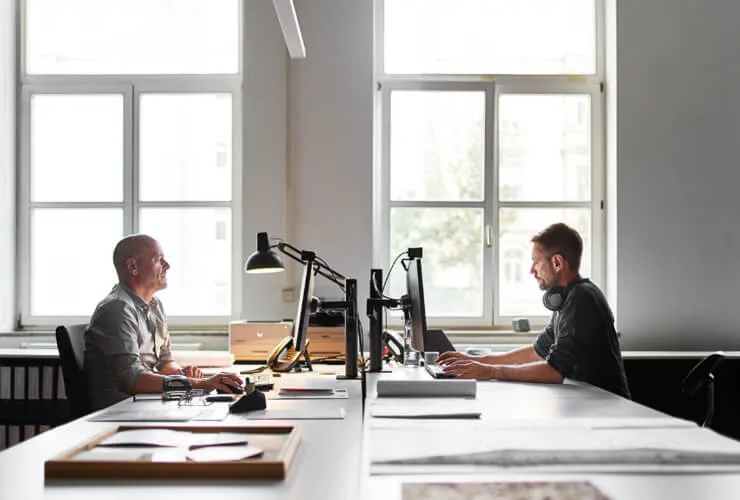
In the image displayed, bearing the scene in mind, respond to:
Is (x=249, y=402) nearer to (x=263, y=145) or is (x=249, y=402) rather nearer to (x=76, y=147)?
(x=263, y=145)

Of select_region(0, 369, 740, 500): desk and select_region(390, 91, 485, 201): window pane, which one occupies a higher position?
select_region(390, 91, 485, 201): window pane

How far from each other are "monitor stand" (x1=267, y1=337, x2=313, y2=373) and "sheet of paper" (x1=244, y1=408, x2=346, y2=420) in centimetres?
111

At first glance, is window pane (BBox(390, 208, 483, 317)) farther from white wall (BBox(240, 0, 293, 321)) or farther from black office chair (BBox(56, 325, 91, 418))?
black office chair (BBox(56, 325, 91, 418))

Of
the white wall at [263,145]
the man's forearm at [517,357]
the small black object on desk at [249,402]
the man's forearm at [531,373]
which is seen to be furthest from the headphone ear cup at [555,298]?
the white wall at [263,145]

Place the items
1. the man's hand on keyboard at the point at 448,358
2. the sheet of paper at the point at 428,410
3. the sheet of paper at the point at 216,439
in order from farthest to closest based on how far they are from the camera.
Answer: the man's hand on keyboard at the point at 448,358 < the sheet of paper at the point at 428,410 < the sheet of paper at the point at 216,439

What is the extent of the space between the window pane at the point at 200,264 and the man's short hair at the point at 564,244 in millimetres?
2419

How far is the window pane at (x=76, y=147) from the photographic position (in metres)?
5.11

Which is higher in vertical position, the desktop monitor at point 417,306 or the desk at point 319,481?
the desktop monitor at point 417,306

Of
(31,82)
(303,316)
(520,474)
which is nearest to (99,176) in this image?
(31,82)

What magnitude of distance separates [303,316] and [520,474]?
63.0 inches

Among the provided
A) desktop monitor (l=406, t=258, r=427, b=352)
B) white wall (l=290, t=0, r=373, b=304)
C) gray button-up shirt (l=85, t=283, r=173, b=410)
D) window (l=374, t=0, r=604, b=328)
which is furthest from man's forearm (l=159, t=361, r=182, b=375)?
window (l=374, t=0, r=604, b=328)

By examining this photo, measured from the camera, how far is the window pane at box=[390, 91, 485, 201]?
5055 mm

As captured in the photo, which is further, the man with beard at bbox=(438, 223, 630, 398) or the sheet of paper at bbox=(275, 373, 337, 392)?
the man with beard at bbox=(438, 223, 630, 398)

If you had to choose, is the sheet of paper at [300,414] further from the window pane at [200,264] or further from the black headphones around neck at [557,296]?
the window pane at [200,264]
